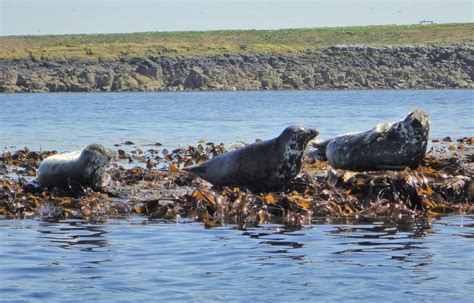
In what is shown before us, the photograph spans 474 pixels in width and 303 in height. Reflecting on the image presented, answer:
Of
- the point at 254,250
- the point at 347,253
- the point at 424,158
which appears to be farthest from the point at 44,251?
the point at 424,158

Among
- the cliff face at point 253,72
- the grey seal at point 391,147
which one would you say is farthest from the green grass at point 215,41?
the grey seal at point 391,147

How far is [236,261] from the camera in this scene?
807cm

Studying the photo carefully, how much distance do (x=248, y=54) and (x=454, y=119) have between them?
4412 cm

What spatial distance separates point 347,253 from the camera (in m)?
8.32

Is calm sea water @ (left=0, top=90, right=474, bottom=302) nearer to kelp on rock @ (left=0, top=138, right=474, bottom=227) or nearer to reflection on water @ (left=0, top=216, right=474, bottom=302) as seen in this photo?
reflection on water @ (left=0, top=216, right=474, bottom=302)

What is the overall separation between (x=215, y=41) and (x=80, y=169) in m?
86.9

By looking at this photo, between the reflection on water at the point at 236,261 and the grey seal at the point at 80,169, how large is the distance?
4.19ft

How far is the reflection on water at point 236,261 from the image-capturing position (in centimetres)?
700

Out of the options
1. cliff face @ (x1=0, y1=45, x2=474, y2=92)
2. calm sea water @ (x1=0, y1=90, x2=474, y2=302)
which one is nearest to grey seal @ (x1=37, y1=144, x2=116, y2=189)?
calm sea water @ (x1=0, y1=90, x2=474, y2=302)

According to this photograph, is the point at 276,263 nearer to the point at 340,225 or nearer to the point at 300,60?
the point at 340,225

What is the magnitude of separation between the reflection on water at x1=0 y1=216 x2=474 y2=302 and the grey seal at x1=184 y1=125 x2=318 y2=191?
1.40 metres

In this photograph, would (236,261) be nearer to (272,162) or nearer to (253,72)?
(272,162)

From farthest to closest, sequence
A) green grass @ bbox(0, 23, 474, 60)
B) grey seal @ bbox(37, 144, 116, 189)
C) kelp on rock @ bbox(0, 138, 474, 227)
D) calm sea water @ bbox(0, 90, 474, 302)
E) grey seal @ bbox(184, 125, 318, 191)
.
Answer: green grass @ bbox(0, 23, 474, 60), grey seal @ bbox(37, 144, 116, 189), grey seal @ bbox(184, 125, 318, 191), kelp on rock @ bbox(0, 138, 474, 227), calm sea water @ bbox(0, 90, 474, 302)

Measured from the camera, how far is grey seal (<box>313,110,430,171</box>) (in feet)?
38.7
